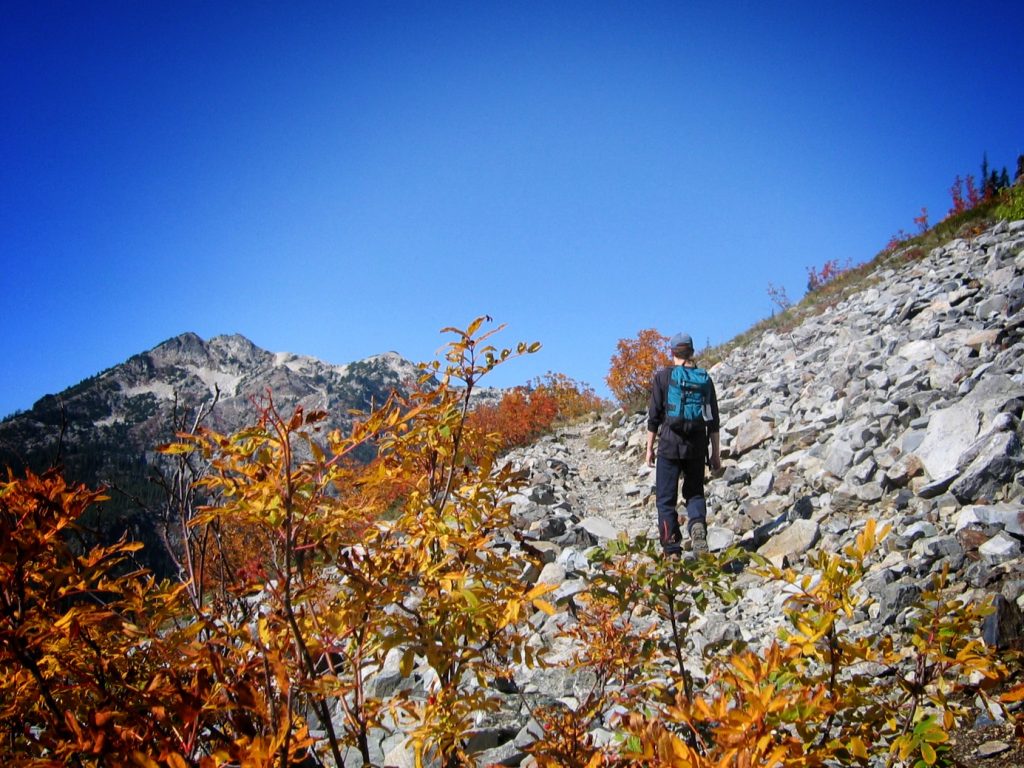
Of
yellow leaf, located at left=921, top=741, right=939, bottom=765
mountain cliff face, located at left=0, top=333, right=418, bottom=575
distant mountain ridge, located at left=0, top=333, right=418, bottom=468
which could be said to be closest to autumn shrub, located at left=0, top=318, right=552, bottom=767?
yellow leaf, located at left=921, top=741, right=939, bottom=765

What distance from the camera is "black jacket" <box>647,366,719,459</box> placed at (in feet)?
17.1

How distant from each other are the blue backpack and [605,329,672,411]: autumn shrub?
10.1 meters

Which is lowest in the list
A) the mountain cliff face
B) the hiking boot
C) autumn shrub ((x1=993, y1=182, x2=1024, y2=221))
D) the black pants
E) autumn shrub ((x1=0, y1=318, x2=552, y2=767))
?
the hiking boot

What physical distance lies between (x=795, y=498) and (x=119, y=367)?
169900mm

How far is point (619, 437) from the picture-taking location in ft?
40.4

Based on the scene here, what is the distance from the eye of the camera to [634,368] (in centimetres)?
1634

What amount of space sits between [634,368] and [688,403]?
11.4 m

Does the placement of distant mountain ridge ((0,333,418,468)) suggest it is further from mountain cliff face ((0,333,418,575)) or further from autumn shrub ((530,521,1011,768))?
→ autumn shrub ((530,521,1011,768))

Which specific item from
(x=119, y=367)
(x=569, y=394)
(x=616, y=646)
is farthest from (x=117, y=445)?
(x=616, y=646)

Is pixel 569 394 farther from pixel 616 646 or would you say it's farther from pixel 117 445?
pixel 117 445

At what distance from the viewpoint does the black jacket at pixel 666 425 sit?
521 cm

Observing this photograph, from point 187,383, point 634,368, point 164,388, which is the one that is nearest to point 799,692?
point 634,368

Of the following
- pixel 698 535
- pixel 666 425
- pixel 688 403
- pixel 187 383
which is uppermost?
pixel 187 383

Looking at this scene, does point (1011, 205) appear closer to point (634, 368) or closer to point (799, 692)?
point (634, 368)
